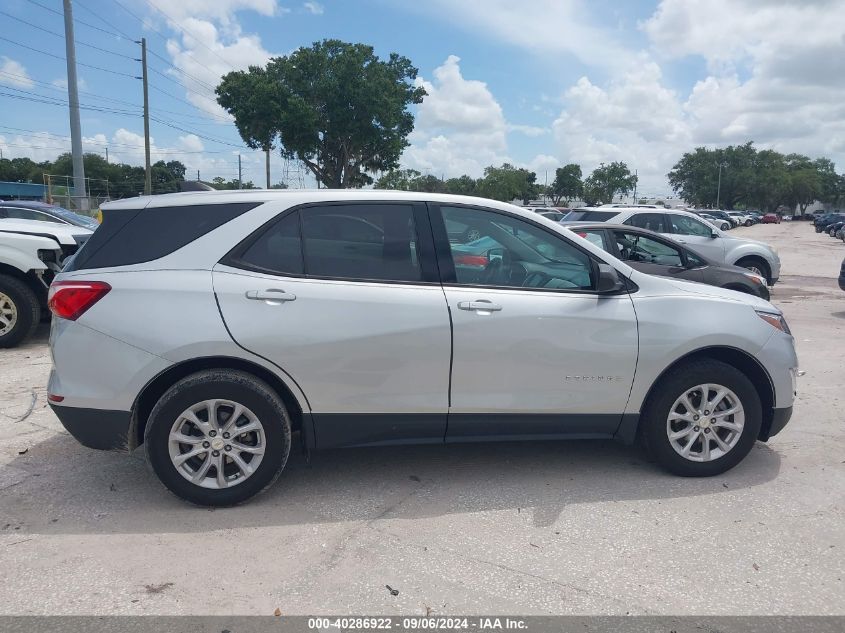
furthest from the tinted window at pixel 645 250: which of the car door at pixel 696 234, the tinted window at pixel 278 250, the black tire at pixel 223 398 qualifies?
the black tire at pixel 223 398

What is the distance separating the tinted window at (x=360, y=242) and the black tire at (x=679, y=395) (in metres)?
1.67

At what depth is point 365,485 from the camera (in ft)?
13.1

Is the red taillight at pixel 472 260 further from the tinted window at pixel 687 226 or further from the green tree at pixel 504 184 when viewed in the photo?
the green tree at pixel 504 184

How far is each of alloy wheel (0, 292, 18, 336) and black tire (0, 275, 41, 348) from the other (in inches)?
0.4

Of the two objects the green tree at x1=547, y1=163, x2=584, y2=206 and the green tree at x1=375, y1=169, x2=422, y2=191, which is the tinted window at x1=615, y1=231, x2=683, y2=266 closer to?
the green tree at x1=375, y1=169, x2=422, y2=191

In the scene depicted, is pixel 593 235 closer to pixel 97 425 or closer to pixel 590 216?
pixel 590 216

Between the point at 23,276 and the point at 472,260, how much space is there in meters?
5.89

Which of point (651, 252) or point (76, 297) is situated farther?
point (651, 252)

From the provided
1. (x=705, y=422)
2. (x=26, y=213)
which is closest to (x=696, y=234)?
(x=705, y=422)

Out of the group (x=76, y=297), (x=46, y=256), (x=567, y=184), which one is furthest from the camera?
(x=567, y=184)

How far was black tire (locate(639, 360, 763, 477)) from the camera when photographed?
397cm

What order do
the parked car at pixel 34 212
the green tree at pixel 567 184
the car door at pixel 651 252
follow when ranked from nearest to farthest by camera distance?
the car door at pixel 651 252 < the parked car at pixel 34 212 < the green tree at pixel 567 184

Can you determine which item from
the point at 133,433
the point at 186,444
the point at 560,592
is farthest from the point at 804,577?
the point at 133,433

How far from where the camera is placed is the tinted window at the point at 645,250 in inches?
353
